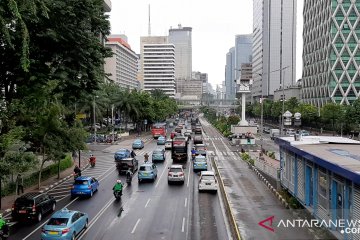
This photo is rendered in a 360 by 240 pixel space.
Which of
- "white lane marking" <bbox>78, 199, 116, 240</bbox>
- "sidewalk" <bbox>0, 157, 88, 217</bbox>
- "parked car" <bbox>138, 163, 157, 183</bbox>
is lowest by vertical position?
"sidewalk" <bbox>0, 157, 88, 217</bbox>

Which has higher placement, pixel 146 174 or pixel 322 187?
pixel 322 187

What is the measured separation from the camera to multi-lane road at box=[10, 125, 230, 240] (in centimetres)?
2031

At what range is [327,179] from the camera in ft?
62.0

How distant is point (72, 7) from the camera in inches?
1030

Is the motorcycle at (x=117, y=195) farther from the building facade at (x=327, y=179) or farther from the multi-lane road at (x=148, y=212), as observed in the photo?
the building facade at (x=327, y=179)

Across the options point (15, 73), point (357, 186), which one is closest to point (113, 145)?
point (15, 73)

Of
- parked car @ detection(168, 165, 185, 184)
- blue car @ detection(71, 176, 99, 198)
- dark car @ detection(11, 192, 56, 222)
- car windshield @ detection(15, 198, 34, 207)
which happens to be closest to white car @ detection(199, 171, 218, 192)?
parked car @ detection(168, 165, 185, 184)

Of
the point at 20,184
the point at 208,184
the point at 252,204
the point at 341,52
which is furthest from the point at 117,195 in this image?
the point at 341,52

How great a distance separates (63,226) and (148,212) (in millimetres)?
6944

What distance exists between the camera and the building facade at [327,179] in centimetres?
1583

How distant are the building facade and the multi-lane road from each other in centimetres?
470

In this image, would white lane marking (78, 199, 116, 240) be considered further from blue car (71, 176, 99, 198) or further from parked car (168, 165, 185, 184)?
parked car (168, 165, 185, 184)

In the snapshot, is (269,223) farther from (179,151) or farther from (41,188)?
(179,151)

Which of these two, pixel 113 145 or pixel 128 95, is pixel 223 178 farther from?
pixel 128 95
